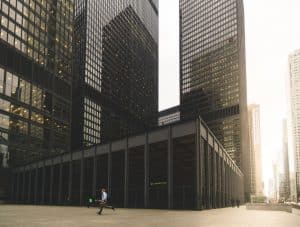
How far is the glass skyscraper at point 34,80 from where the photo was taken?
6919 centimetres

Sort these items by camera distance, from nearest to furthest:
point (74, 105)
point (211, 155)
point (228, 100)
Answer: point (211, 155), point (74, 105), point (228, 100)

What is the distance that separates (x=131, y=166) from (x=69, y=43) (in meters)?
61.0

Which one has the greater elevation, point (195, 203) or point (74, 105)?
point (74, 105)

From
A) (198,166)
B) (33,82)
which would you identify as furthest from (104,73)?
(198,166)

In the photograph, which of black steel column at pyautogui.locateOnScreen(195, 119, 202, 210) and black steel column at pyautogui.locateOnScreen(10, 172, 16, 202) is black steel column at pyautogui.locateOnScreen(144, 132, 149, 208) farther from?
black steel column at pyautogui.locateOnScreen(10, 172, 16, 202)

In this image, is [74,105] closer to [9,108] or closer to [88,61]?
[88,61]

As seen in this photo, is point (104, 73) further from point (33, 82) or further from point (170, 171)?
point (170, 171)

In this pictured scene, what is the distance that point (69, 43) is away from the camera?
3693 inches

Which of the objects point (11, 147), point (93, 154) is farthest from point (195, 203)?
point (11, 147)

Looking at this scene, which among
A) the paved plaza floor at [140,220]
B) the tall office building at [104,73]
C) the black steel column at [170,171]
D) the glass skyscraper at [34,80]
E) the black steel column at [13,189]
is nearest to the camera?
the paved plaza floor at [140,220]

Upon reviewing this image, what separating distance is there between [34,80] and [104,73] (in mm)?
87305

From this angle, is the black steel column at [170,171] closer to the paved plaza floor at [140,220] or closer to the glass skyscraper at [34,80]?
the paved plaza floor at [140,220]

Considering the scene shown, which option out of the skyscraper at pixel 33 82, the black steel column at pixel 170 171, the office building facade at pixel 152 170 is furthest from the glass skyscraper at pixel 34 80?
the black steel column at pixel 170 171

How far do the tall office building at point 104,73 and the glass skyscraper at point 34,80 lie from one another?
178 ft
